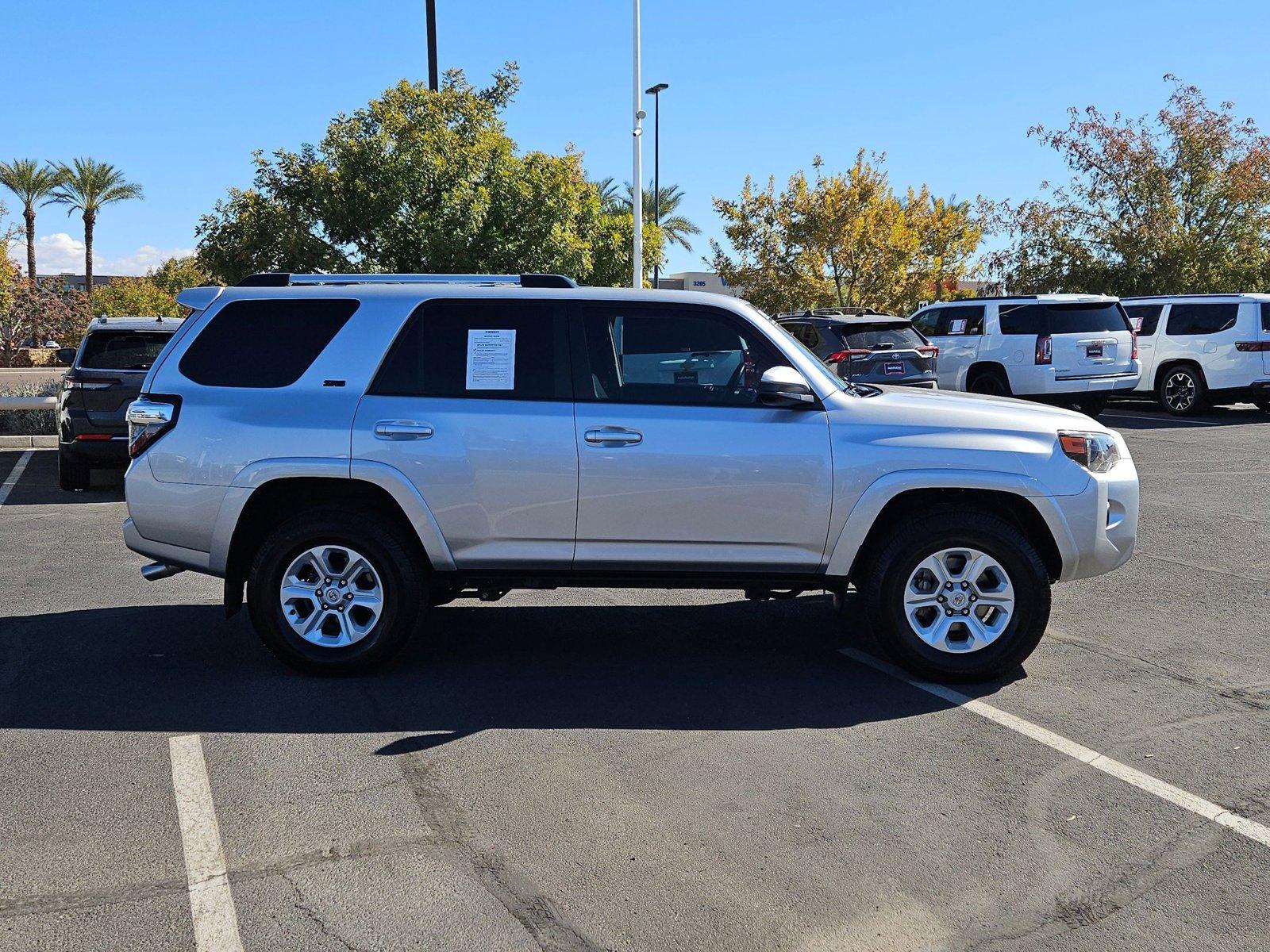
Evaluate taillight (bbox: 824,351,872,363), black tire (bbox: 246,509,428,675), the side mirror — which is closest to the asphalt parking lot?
black tire (bbox: 246,509,428,675)

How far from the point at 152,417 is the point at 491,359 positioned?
166 cm

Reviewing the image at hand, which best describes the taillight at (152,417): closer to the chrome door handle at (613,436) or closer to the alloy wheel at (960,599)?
the chrome door handle at (613,436)

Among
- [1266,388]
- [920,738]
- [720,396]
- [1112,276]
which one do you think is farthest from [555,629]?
[1112,276]

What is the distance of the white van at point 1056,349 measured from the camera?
17.4 meters

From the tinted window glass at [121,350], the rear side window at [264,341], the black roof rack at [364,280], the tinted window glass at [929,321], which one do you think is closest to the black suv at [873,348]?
the tinted window glass at [929,321]

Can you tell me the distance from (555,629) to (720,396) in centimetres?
184

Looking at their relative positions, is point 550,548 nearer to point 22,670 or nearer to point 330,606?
point 330,606

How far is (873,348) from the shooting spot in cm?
1555

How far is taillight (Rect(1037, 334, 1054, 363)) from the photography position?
1747cm

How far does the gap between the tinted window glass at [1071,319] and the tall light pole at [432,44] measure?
10365 mm

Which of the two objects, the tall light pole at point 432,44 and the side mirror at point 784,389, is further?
the tall light pole at point 432,44

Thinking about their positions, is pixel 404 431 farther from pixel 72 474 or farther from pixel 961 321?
pixel 961 321

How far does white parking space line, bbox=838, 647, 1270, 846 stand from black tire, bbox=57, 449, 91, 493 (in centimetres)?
896

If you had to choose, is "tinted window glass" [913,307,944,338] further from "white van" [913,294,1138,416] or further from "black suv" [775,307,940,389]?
"black suv" [775,307,940,389]
